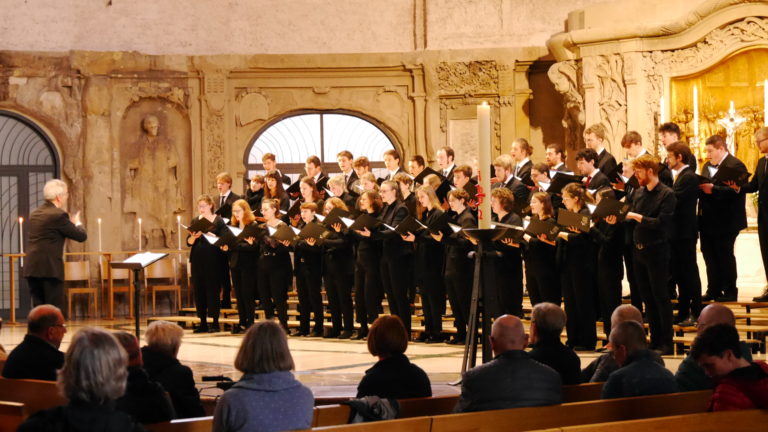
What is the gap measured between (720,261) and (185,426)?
21.7ft

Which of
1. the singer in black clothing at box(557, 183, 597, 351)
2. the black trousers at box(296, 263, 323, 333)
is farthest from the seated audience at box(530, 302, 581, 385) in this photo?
the black trousers at box(296, 263, 323, 333)

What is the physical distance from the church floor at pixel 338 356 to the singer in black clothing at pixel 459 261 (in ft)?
1.35

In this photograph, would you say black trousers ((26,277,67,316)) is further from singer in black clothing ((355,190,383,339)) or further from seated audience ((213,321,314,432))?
seated audience ((213,321,314,432))

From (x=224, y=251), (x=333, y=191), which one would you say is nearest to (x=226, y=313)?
(x=224, y=251)

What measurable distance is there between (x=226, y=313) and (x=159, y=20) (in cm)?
486

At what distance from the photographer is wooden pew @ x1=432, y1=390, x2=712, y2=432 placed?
3.86 m

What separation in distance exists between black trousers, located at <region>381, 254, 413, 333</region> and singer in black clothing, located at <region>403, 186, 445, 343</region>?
0.13 meters

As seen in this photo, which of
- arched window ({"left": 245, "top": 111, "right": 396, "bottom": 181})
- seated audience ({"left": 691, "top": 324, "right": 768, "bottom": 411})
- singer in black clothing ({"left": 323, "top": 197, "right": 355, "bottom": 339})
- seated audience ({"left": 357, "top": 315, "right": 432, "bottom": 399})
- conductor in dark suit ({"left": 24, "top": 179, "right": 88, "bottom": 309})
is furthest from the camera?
arched window ({"left": 245, "top": 111, "right": 396, "bottom": 181})

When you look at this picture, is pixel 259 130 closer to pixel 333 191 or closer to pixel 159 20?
pixel 159 20

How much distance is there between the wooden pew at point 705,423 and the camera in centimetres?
377

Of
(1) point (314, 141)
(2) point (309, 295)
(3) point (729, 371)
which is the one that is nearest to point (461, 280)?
(2) point (309, 295)

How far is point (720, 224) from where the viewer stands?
952 cm

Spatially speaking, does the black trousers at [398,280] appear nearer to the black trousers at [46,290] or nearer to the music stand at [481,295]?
the black trousers at [46,290]

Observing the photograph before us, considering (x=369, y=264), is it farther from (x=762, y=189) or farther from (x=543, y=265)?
(x=762, y=189)
